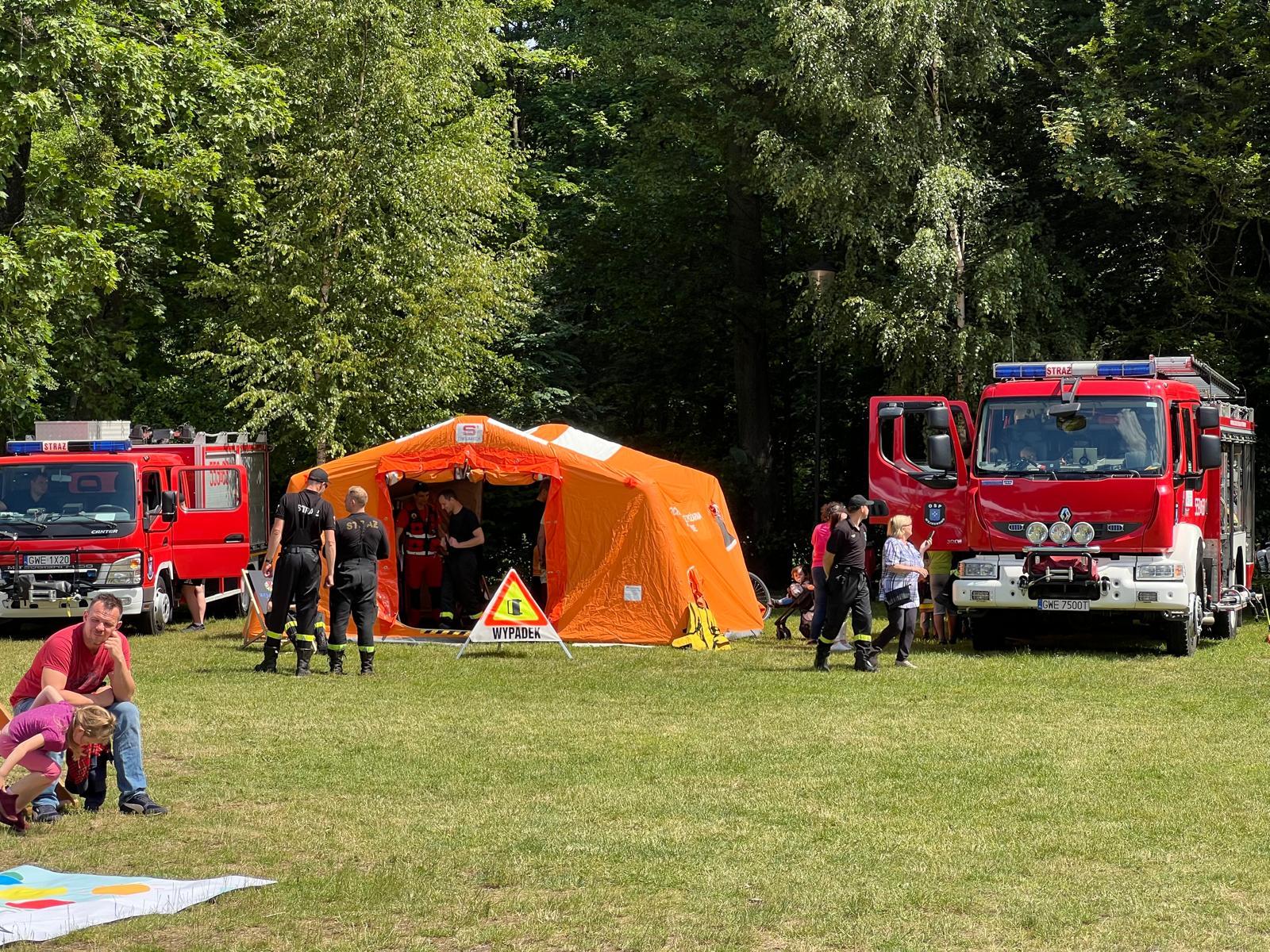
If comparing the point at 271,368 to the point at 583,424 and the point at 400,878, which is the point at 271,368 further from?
the point at 400,878

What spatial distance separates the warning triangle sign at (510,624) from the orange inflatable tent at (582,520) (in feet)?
6.40

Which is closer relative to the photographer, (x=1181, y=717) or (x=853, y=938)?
(x=853, y=938)

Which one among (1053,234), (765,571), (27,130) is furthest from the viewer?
(765,571)

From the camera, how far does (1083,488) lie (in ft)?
55.2

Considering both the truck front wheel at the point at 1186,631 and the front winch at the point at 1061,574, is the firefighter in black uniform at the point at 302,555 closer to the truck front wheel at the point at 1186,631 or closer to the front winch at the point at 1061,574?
the front winch at the point at 1061,574

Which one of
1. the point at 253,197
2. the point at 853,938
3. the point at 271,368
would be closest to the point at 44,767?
the point at 853,938

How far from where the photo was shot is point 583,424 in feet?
98.3

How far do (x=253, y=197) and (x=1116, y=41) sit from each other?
1307 cm

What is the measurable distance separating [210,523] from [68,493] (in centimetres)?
223

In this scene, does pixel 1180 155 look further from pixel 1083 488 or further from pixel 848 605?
pixel 848 605

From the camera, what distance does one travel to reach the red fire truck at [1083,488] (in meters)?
16.6

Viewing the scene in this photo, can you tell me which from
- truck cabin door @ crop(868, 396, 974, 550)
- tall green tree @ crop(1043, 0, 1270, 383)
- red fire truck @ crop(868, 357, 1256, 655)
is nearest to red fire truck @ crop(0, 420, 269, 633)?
truck cabin door @ crop(868, 396, 974, 550)

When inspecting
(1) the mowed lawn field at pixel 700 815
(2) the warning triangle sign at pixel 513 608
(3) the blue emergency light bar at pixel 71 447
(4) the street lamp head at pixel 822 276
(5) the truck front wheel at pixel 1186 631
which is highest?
(4) the street lamp head at pixel 822 276

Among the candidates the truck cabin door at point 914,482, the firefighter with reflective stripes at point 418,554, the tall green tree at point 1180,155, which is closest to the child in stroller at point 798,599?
the truck cabin door at point 914,482
